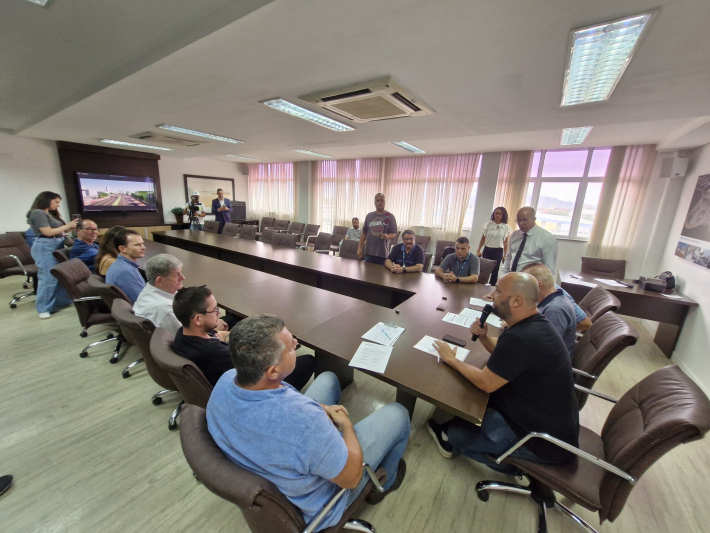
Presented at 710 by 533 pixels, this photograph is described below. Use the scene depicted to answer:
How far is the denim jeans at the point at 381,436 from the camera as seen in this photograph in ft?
3.71

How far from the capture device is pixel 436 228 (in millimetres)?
6516

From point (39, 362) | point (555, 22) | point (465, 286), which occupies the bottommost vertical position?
point (39, 362)

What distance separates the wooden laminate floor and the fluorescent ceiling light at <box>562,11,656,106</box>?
2.57 m

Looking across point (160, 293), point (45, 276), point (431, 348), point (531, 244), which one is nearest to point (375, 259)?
point (531, 244)

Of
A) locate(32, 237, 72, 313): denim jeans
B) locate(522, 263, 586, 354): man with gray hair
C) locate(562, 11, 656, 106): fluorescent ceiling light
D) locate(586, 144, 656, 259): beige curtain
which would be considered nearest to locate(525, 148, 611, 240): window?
locate(586, 144, 656, 259): beige curtain

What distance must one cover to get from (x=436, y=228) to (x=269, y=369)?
621 cm

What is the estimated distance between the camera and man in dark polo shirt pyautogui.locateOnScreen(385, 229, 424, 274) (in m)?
3.36

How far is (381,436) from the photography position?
3.92 feet

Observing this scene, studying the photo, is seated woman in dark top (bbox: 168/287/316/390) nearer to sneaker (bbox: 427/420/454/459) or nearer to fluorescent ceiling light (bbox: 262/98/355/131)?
sneaker (bbox: 427/420/454/459)

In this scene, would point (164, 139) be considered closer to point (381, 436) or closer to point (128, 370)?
point (128, 370)

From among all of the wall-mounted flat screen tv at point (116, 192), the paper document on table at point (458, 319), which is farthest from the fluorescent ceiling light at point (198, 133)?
the paper document on table at point (458, 319)

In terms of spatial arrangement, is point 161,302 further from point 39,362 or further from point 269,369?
point 39,362

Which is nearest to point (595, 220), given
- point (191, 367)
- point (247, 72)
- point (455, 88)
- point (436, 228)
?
point (436, 228)

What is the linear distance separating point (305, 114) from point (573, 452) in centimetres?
355
